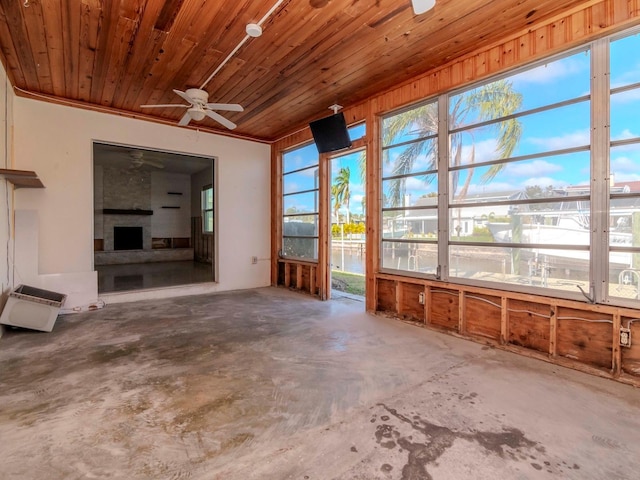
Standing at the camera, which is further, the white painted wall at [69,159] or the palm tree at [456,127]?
the white painted wall at [69,159]

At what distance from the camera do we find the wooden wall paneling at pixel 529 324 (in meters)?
3.14

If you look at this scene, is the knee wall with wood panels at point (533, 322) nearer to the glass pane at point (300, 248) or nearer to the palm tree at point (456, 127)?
the palm tree at point (456, 127)

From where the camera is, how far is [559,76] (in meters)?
3.07

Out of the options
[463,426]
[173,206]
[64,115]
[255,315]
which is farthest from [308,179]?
[173,206]

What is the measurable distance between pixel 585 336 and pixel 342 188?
375 inches

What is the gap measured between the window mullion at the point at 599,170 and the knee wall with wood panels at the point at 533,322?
242mm

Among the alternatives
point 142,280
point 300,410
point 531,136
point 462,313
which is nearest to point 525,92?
point 531,136

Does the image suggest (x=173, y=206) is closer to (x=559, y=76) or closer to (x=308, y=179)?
(x=308, y=179)

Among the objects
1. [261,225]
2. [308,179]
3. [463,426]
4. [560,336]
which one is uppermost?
[308,179]

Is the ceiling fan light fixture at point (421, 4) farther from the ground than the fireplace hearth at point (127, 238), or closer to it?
farther from the ground

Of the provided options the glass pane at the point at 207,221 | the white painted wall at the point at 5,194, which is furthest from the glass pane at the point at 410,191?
the glass pane at the point at 207,221

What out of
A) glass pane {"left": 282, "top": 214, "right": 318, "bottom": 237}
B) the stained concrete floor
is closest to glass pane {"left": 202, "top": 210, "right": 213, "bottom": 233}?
glass pane {"left": 282, "top": 214, "right": 318, "bottom": 237}

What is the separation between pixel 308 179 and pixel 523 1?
4078 millimetres

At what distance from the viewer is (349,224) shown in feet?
37.8
